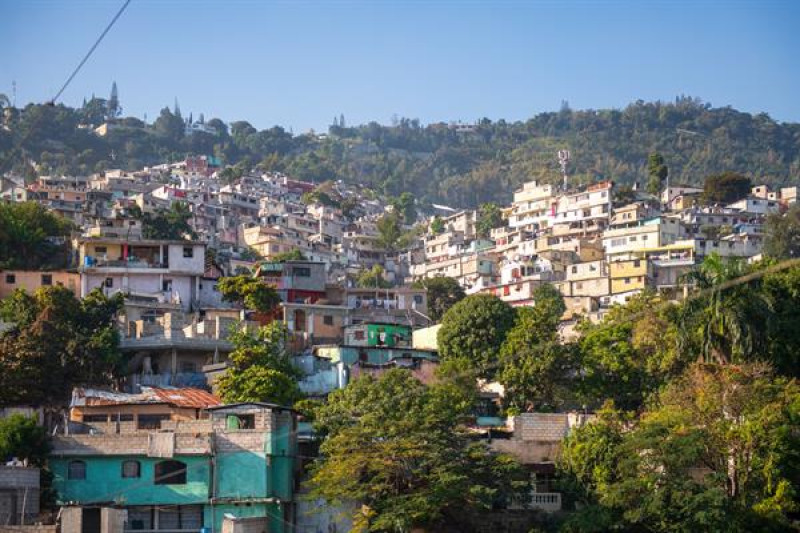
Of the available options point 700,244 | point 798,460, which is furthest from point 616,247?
point 798,460

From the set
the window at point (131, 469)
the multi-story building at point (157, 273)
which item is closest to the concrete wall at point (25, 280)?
the multi-story building at point (157, 273)

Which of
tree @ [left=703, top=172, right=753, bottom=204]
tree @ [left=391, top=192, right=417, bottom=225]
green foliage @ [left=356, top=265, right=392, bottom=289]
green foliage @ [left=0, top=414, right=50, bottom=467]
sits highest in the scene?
tree @ [left=391, top=192, right=417, bottom=225]

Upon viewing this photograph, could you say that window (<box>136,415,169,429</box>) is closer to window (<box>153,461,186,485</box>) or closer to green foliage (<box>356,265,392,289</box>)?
window (<box>153,461,186,485</box>)

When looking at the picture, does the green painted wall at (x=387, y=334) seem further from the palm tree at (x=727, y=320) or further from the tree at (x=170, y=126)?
the tree at (x=170, y=126)

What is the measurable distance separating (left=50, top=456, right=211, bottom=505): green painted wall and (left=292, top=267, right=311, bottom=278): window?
2057 cm

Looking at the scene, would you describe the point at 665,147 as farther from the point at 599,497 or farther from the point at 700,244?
the point at 599,497

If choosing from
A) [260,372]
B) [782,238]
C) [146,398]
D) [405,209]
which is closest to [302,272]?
[260,372]

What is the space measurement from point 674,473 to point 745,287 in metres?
7.68

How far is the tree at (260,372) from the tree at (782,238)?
29.8 m

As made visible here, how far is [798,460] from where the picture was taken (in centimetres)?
2970

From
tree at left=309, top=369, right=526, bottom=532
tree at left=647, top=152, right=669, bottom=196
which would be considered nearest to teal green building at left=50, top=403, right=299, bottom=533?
tree at left=309, top=369, right=526, bottom=532

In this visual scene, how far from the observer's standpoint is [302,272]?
5125cm

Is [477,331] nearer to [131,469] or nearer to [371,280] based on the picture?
[131,469]

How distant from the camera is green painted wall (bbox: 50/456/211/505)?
1208 inches
